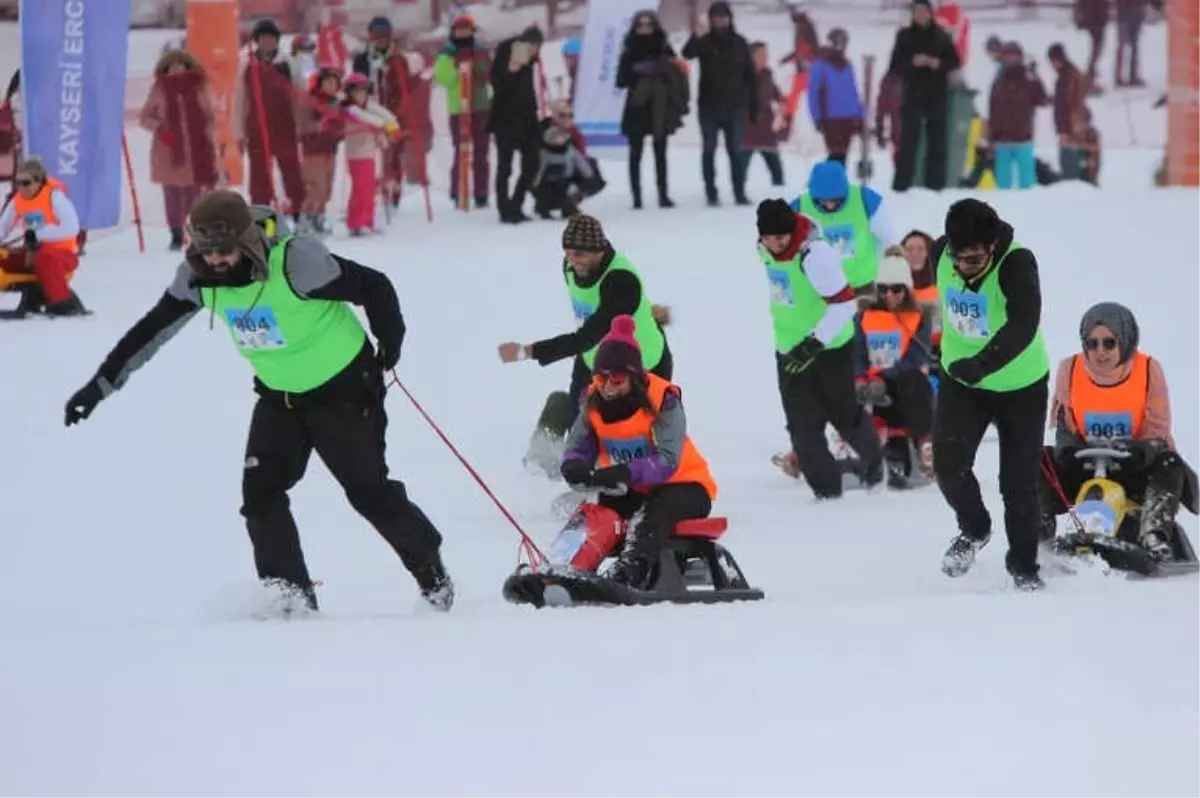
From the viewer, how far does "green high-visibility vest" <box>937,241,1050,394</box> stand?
7.60 metres

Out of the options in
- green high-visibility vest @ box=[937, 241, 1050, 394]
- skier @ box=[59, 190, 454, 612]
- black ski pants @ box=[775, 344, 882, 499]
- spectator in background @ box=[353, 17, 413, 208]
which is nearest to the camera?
skier @ box=[59, 190, 454, 612]

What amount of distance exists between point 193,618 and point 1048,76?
702 inches

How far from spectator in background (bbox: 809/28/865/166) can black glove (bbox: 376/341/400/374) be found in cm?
1402

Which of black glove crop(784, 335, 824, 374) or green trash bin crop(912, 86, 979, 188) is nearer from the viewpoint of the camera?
black glove crop(784, 335, 824, 374)

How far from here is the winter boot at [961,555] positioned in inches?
320

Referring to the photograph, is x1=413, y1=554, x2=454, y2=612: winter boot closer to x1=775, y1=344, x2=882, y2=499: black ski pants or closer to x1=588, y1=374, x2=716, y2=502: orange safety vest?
x1=588, y1=374, x2=716, y2=502: orange safety vest

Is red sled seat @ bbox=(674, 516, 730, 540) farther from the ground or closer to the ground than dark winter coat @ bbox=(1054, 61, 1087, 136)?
farther from the ground

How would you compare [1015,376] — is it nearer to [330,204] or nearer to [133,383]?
[133,383]

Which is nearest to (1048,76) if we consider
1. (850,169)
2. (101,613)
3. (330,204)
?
(850,169)

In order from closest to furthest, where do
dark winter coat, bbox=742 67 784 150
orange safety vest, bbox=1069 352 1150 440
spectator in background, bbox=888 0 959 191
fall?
1. orange safety vest, bbox=1069 352 1150 440
2. spectator in background, bbox=888 0 959 191
3. dark winter coat, bbox=742 67 784 150

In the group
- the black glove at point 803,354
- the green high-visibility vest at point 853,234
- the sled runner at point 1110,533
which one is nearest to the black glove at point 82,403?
the sled runner at point 1110,533

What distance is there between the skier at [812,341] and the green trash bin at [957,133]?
34.7 feet

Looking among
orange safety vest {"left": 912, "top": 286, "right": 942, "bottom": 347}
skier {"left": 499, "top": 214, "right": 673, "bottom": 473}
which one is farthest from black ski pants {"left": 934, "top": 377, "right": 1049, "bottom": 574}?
orange safety vest {"left": 912, "top": 286, "right": 942, "bottom": 347}

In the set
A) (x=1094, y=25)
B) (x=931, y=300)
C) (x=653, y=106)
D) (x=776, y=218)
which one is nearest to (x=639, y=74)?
(x=653, y=106)
